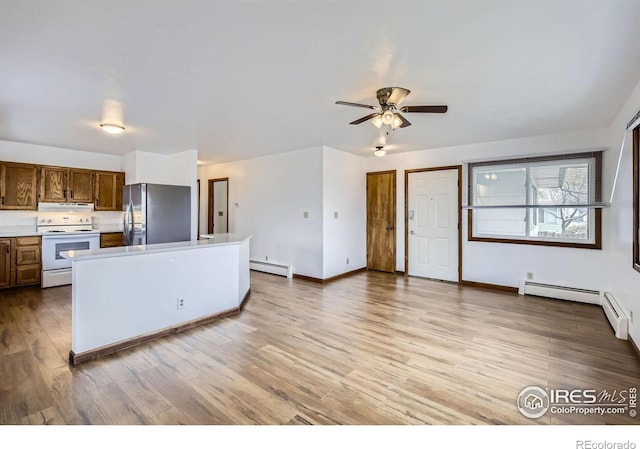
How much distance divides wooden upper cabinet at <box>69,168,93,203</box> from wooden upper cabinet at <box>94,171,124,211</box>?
11cm

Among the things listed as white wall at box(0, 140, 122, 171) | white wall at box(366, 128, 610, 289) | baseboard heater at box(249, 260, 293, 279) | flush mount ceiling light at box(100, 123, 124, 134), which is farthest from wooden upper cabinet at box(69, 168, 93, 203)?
white wall at box(366, 128, 610, 289)

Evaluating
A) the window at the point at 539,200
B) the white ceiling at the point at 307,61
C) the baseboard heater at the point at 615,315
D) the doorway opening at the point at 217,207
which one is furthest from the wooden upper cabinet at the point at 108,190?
the baseboard heater at the point at 615,315

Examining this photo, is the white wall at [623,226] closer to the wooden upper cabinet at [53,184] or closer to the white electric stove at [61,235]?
the white electric stove at [61,235]

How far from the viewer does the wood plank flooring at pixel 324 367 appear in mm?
1977

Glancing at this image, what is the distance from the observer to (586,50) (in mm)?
2238

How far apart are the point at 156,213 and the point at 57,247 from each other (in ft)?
5.39

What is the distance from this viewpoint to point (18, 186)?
16.6 ft

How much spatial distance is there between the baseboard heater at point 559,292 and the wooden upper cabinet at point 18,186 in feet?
26.2

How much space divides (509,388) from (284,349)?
180cm

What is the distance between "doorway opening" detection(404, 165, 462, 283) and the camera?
18.1ft

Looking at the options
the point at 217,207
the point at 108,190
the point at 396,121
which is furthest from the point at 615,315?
the point at 108,190

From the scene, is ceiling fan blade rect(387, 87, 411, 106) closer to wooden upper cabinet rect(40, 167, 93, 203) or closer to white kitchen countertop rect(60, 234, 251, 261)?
white kitchen countertop rect(60, 234, 251, 261)

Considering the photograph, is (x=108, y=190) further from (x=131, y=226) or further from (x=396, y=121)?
(x=396, y=121)

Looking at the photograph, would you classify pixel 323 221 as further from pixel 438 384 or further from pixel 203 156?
pixel 438 384
